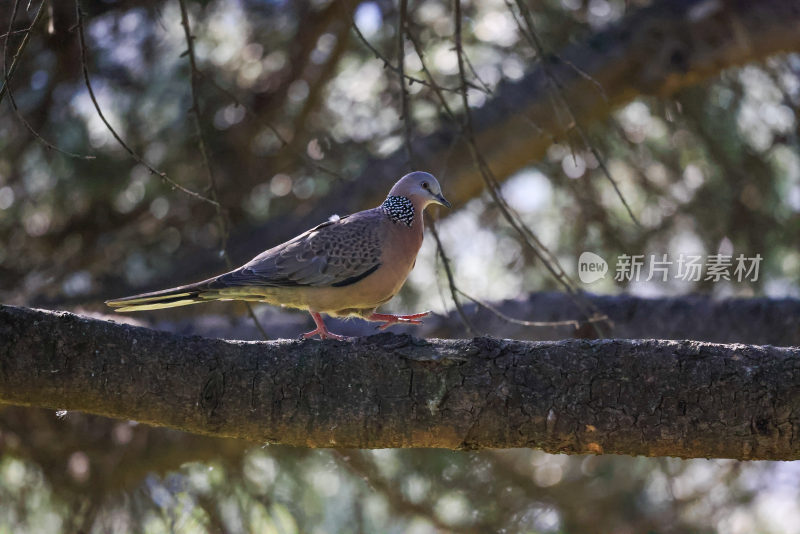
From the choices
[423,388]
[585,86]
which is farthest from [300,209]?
[423,388]

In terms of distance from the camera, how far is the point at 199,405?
216cm

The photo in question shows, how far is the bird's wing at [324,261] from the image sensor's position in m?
2.96

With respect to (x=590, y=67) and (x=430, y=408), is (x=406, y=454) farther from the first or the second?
(x=430, y=408)

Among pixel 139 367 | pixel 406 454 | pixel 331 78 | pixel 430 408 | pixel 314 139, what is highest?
pixel 331 78

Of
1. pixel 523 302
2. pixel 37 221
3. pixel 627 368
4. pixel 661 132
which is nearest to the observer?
pixel 627 368

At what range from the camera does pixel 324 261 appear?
2.99 metres

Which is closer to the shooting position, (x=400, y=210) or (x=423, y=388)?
(x=423, y=388)

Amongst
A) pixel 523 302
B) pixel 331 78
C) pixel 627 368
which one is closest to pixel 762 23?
pixel 523 302

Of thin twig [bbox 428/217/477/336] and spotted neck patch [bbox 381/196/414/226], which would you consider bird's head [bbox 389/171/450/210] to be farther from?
thin twig [bbox 428/217/477/336]

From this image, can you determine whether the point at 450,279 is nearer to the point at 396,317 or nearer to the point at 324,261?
the point at 396,317

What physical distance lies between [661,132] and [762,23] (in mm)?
1107

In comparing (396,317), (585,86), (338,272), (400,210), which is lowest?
(396,317)

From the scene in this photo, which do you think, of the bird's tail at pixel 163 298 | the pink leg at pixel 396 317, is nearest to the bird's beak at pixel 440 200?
the pink leg at pixel 396 317

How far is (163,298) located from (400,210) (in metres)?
0.95
